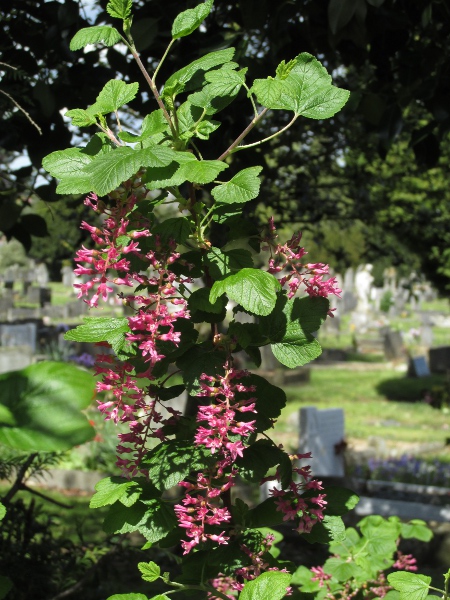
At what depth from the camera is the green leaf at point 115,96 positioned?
1389mm

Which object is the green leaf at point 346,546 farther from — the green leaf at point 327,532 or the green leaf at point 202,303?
the green leaf at point 202,303

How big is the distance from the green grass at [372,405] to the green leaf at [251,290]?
879 centimetres

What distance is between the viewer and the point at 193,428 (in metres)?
1.48

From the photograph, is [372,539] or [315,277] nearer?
[315,277]

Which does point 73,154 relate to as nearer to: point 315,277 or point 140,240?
point 140,240

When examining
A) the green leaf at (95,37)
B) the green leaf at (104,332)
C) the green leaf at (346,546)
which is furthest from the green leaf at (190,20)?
the green leaf at (346,546)

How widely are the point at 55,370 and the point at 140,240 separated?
40 cm

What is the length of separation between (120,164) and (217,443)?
0.46m

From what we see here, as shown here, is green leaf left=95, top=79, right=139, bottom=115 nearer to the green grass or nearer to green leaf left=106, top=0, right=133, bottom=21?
green leaf left=106, top=0, right=133, bottom=21

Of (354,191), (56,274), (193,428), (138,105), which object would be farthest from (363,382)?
(56,274)

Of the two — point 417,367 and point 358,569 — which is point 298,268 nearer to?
point 358,569

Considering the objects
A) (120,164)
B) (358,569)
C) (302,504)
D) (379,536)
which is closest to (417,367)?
(379,536)

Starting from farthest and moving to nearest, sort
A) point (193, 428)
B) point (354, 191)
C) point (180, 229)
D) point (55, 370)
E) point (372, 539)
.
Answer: point (354, 191)
point (372, 539)
point (193, 428)
point (180, 229)
point (55, 370)

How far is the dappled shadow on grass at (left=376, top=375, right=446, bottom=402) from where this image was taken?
1475 centimetres
